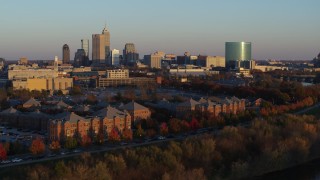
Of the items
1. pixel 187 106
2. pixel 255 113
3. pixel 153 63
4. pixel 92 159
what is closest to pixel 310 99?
pixel 255 113

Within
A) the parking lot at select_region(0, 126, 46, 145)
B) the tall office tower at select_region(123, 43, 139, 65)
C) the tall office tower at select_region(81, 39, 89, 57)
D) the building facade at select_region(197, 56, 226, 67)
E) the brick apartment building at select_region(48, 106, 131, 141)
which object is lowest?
the parking lot at select_region(0, 126, 46, 145)

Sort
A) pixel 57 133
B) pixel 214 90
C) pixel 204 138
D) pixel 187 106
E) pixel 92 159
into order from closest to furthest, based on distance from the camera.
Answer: pixel 92 159 → pixel 204 138 → pixel 57 133 → pixel 187 106 → pixel 214 90

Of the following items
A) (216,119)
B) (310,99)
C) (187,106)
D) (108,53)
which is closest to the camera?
(216,119)

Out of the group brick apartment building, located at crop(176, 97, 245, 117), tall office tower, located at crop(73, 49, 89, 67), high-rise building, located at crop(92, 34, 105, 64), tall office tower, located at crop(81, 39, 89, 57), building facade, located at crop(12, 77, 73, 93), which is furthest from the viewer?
tall office tower, located at crop(81, 39, 89, 57)

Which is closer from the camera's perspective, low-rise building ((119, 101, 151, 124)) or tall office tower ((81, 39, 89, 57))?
low-rise building ((119, 101, 151, 124))

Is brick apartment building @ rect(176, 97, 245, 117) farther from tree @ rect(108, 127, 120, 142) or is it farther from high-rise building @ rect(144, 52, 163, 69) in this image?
high-rise building @ rect(144, 52, 163, 69)

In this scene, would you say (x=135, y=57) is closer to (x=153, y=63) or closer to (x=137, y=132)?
(x=153, y=63)

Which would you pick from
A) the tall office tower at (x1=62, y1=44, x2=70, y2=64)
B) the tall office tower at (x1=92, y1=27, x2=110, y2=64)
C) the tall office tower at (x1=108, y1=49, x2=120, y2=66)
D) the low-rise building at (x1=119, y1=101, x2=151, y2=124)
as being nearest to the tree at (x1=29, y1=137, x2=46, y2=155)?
the low-rise building at (x1=119, y1=101, x2=151, y2=124)

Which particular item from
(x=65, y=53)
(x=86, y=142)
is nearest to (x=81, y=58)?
(x=65, y=53)
